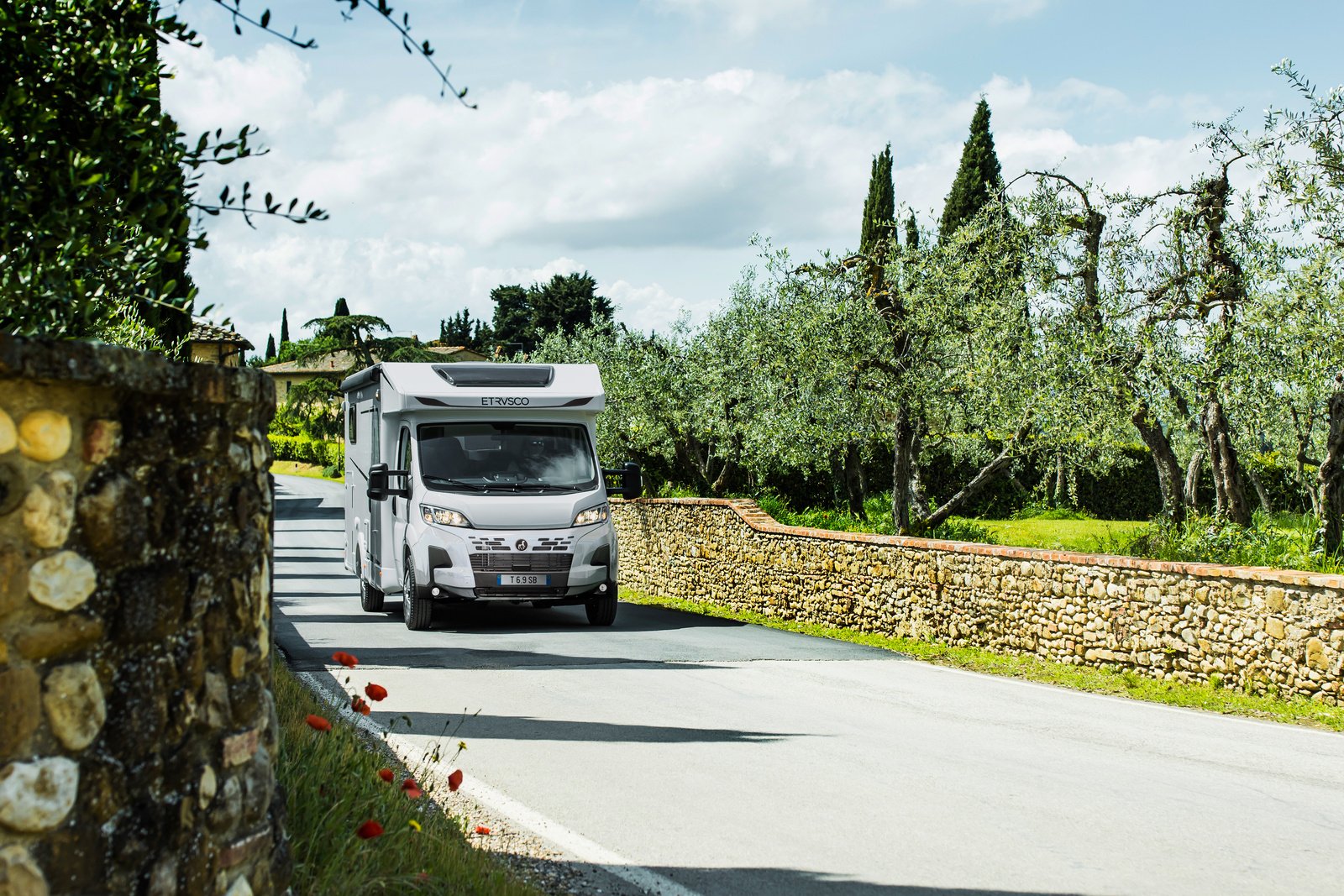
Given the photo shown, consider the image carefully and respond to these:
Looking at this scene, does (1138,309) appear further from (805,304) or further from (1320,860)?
(1320,860)

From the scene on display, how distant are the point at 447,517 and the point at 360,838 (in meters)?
9.60

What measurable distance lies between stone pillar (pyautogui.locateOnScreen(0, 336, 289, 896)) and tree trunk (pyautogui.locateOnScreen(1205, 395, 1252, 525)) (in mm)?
12075

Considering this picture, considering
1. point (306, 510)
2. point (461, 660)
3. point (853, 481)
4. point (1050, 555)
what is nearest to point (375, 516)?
point (461, 660)

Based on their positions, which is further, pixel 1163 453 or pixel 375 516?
pixel 375 516

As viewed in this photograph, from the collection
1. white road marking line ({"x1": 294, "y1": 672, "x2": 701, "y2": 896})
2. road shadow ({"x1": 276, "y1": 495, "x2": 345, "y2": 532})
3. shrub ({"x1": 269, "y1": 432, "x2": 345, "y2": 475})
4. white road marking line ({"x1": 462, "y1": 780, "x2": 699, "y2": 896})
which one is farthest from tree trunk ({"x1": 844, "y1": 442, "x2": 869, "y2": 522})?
shrub ({"x1": 269, "y1": 432, "x2": 345, "y2": 475})

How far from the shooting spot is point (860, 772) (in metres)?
7.45

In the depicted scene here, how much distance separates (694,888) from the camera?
5.21 meters

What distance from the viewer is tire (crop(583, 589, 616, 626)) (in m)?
15.3

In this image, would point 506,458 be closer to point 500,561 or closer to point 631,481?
point 500,561

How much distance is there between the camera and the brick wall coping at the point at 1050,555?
10578 mm

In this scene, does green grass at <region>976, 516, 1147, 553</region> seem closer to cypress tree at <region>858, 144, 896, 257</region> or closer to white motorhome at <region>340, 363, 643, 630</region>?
white motorhome at <region>340, 363, 643, 630</region>

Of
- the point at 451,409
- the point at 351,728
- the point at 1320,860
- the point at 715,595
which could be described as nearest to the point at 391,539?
the point at 451,409

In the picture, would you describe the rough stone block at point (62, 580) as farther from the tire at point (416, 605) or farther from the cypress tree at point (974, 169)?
the cypress tree at point (974, 169)

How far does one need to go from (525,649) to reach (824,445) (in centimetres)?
862
